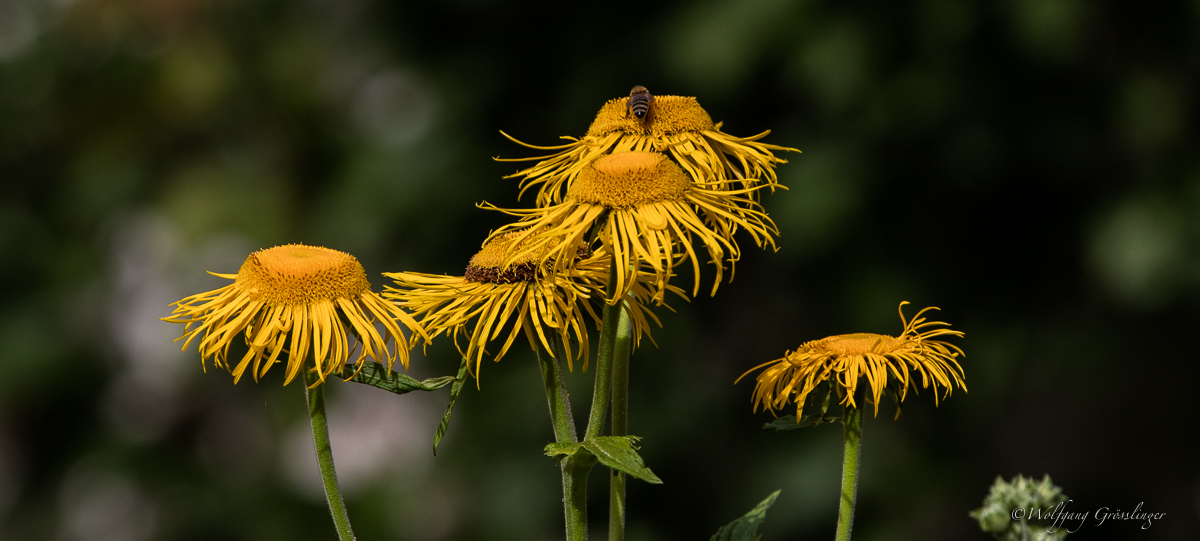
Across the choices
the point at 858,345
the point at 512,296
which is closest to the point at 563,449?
the point at 512,296

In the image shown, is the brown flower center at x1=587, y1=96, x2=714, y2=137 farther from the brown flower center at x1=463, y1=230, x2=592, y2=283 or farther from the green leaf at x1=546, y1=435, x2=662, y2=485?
the green leaf at x1=546, y1=435, x2=662, y2=485

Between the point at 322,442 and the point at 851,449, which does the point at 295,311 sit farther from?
the point at 851,449

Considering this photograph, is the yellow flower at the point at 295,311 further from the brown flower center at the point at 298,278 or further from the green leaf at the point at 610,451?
the green leaf at the point at 610,451

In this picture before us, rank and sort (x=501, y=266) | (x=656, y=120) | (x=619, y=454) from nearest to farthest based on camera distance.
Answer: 1. (x=619, y=454)
2. (x=501, y=266)
3. (x=656, y=120)

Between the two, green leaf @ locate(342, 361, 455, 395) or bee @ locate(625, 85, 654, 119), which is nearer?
green leaf @ locate(342, 361, 455, 395)

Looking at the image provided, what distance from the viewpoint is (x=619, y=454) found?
24.3 inches

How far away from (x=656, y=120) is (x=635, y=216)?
0.17 metres

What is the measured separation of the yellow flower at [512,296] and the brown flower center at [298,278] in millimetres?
44

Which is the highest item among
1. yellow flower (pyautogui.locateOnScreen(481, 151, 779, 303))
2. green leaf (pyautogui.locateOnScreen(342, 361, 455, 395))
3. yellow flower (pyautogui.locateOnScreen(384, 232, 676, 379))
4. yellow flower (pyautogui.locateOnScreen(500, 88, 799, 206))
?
yellow flower (pyautogui.locateOnScreen(500, 88, 799, 206))

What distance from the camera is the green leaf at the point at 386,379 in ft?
2.27

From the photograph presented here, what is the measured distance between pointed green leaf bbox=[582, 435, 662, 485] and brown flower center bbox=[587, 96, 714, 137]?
0.28 m

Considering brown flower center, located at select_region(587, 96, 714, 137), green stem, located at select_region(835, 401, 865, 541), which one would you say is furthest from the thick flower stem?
brown flower center, located at select_region(587, 96, 714, 137)

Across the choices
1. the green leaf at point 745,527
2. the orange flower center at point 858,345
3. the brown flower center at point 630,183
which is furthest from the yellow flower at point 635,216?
the green leaf at point 745,527

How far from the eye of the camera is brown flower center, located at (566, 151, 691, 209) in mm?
680
